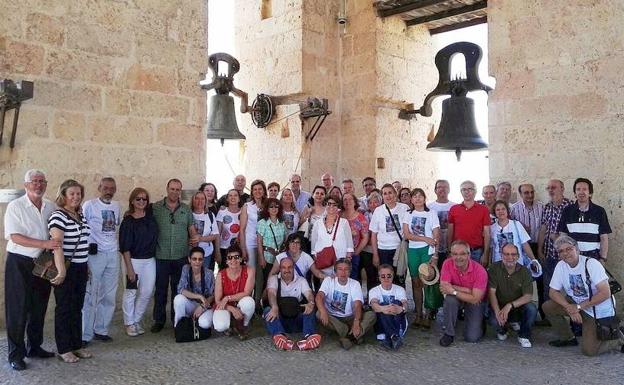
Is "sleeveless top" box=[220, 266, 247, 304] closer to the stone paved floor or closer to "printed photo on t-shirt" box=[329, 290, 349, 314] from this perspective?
the stone paved floor

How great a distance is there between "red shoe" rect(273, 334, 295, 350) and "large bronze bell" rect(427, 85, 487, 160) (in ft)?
9.22

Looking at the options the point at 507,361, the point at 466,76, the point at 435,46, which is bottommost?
the point at 507,361

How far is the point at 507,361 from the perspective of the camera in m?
3.74

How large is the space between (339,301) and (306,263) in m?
0.51

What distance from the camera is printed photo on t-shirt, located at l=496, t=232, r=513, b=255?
179 inches

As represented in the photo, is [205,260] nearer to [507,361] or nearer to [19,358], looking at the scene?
[19,358]

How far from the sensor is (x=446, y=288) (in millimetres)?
4250

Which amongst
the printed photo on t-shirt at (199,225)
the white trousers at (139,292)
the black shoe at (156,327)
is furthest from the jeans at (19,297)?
the printed photo on t-shirt at (199,225)

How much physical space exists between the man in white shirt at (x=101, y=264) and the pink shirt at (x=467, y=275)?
254cm

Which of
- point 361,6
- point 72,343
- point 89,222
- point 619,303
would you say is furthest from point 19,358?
point 361,6

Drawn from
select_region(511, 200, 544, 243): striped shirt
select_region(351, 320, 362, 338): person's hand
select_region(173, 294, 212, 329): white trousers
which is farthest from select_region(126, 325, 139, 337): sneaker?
select_region(511, 200, 544, 243): striped shirt

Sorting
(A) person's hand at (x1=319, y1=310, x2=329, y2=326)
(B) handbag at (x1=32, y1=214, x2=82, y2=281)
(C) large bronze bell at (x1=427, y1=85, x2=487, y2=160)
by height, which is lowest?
(A) person's hand at (x1=319, y1=310, x2=329, y2=326)

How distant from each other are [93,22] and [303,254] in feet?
8.72

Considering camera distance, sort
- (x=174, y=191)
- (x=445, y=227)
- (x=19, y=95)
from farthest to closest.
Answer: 1. (x=445, y=227)
2. (x=174, y=191)
3. (x=19, y=95)
